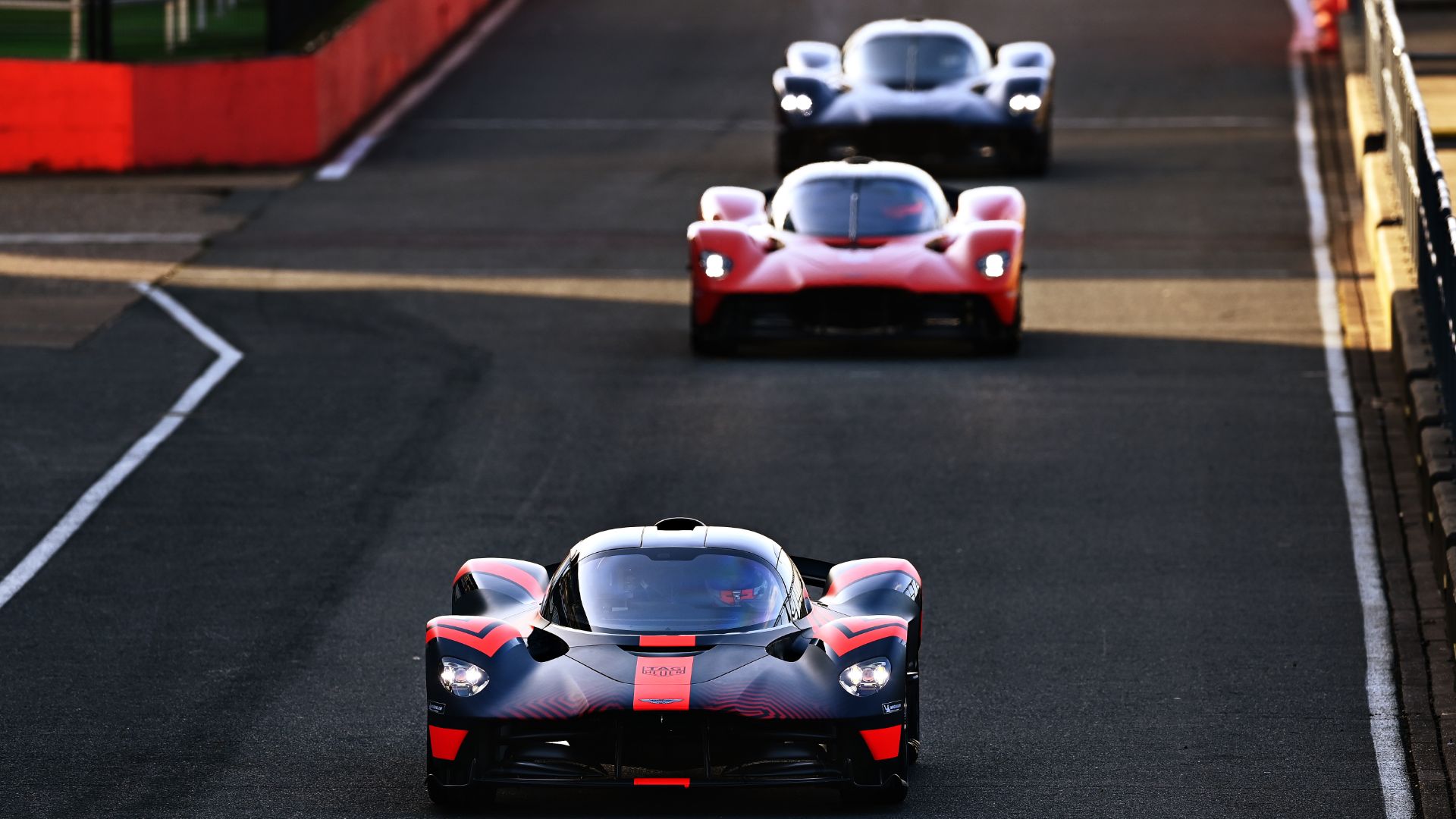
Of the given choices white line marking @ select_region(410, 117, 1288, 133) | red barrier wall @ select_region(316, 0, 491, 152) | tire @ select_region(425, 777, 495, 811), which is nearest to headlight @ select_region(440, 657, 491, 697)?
tire @ select_region(425, 777, 495, 811)

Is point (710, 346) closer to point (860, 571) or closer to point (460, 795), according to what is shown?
point (860, 571)

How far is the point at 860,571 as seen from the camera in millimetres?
11383

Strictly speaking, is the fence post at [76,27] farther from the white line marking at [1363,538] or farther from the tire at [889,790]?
the tire at [889,790]

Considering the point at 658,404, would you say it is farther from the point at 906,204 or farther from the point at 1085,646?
the point at 1085,646

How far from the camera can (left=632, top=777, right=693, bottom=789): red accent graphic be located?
9.77 meters

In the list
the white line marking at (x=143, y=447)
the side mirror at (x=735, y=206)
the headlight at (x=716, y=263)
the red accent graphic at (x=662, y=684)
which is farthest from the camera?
the side mirror at (x=735, y=206)

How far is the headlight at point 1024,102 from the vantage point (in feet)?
86.7

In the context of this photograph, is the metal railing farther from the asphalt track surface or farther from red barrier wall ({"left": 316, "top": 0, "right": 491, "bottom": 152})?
red barrier wall ({"left": 316, "top": 0, "right": 491, "bottom": 152})

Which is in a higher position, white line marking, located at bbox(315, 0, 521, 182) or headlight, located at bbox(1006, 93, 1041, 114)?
headlight, located at bbox(1006, 93, 1041, 114)

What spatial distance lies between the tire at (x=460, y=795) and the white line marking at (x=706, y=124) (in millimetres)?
21581

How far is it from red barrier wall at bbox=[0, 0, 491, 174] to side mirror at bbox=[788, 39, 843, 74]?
5.55m

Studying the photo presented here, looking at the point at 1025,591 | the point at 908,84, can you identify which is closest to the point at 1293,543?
the point at 1025,591

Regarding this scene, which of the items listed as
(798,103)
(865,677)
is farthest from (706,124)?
(865,677)

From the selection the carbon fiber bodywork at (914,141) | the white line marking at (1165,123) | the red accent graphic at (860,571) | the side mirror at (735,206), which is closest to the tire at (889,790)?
the red accent graphic at (860,571)
